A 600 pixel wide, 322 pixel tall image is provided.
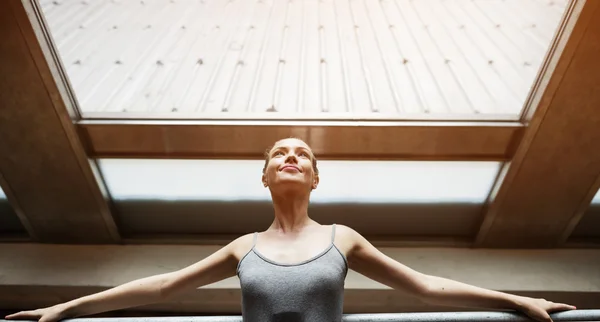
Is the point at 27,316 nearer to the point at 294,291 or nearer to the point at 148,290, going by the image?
the point at 148,290

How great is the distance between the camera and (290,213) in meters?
2.66

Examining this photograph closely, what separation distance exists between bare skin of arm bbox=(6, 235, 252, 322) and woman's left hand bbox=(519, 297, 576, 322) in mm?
1347

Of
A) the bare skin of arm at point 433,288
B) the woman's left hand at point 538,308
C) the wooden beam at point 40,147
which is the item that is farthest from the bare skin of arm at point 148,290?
the wooden beam at point 40,147

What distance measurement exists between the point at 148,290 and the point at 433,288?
4.65 feet

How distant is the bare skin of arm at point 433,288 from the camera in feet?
7.57

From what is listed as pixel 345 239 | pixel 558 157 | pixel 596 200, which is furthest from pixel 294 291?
pixel 596 200

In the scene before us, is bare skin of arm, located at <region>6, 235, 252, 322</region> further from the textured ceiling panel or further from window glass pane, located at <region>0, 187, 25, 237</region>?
window glass pane, located at <region>0, 187, 25, 237</region>

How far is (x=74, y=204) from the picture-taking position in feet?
14.9

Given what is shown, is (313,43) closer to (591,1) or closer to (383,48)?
(383,48)

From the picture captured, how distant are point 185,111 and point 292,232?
213cm

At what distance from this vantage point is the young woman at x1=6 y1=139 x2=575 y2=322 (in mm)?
2211

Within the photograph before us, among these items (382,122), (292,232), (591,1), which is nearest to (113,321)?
(292,232)

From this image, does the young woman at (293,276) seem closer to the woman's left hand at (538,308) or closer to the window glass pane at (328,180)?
the woman's left hand at (538,308)

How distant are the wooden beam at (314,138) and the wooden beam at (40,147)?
0.71 feet
